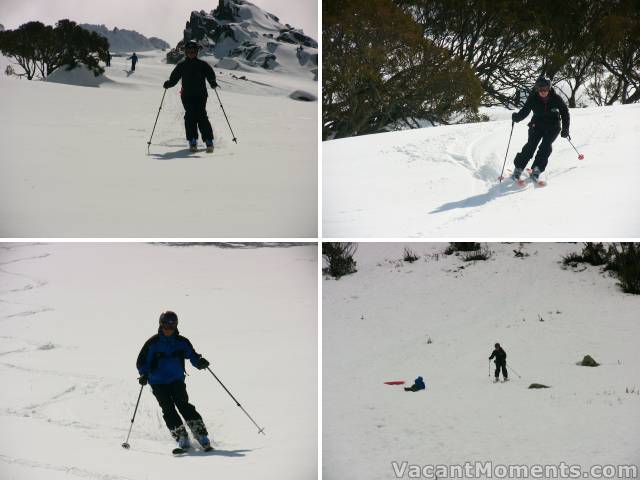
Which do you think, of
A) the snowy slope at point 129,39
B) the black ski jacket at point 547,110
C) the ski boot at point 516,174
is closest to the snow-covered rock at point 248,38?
the snowy slope at point 129,39

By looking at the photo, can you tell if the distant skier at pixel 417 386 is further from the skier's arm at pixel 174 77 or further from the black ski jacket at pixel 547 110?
the skier's arm at pixel 174 77

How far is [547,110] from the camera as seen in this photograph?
511 cm

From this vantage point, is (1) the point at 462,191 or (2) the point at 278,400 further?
(1) the point at 462,191

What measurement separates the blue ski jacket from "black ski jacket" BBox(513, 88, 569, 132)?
272 cm

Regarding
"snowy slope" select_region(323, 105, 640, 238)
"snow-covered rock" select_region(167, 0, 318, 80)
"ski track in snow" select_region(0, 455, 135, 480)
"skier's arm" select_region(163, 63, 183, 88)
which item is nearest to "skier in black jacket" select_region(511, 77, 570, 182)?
"snowy slope" select_region(323, 105, 640, 238)

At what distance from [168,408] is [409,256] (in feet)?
8.99

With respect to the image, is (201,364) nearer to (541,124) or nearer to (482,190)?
(482,190)

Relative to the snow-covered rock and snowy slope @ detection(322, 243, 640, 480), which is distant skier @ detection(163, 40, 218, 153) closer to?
the snow-covered rock

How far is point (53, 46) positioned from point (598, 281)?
5.14 metres

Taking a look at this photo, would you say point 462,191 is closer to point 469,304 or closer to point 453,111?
point 469,304

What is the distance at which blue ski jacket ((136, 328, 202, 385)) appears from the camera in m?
4.16

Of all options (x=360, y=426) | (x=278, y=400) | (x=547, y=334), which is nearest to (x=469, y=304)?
(x=547, y=334)

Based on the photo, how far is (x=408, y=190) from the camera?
5.46 m

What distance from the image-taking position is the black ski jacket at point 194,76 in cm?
513
